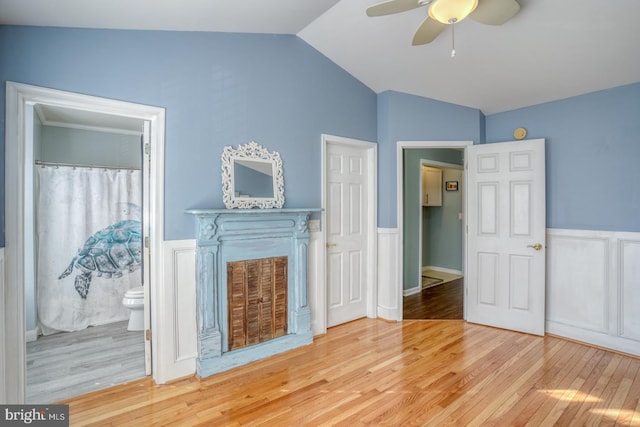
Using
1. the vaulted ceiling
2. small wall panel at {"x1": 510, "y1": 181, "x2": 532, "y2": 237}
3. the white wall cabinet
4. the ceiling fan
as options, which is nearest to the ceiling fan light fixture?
the ceiling fan

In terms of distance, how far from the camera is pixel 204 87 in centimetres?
260

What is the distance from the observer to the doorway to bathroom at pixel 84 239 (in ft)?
10.6

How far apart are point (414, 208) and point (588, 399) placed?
314 cm

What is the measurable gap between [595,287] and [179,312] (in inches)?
146

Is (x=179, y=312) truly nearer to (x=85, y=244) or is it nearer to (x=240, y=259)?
(x=240, y=259)

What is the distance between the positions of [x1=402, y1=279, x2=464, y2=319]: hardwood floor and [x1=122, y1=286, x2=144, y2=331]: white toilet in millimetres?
2895

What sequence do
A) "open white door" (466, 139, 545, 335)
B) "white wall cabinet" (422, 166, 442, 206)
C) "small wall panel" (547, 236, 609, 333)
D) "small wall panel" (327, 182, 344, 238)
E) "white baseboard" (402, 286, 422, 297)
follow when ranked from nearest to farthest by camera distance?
"small wall panel" (547, 236, 609, 333), "open white door" (466, 139, 545, 335), "small wall panel" (327, 182, 344, 238), "white baseboard" (402, 286, 422, 297), "white wall cabinet" (422, 166, 442, 206)

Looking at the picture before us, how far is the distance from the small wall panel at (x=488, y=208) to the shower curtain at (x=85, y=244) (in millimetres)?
3942

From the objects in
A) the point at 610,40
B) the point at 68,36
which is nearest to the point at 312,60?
the point at 68,36

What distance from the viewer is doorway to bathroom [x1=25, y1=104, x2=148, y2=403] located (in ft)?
10.6

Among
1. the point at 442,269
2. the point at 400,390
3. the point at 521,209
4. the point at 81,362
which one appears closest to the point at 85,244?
the point at 81,362

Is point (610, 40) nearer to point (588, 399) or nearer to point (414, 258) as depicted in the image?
point (588, 399)

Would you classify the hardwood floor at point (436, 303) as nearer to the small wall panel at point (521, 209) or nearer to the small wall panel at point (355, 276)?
the small wall panel at point (355, 276)

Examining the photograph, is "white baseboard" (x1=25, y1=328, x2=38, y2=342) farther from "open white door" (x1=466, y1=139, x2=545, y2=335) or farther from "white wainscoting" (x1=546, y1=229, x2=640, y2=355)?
"white wainscoting" (x1=546, y1=229, x2=640, y2=355)
